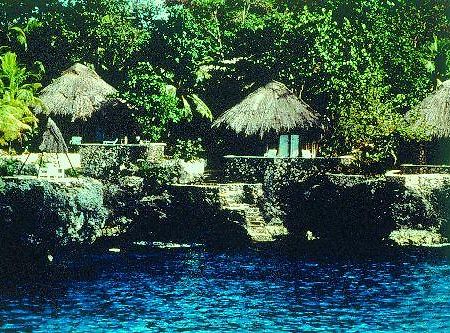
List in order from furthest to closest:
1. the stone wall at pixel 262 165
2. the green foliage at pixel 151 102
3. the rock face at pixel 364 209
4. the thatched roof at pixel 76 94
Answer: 1. the thatched roof at pixel 76 94
2. the green foliage at pixel 151 102
3. the stone wall at pixel 262 165
4. the rock face at pixel 364 209

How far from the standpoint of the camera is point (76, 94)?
1672 inches

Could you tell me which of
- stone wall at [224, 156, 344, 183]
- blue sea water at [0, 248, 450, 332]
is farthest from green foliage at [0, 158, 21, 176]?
stone wall at [224, 156, 344, 183]

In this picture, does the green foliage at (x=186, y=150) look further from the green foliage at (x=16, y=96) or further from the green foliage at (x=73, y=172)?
the green foliage at (x=16, y=96)

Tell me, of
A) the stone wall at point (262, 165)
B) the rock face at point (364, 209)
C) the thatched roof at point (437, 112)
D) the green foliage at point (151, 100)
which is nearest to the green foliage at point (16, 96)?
the green foliage at point (151, 100)

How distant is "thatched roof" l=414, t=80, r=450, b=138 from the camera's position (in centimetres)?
3759

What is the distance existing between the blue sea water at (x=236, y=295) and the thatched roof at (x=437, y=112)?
29.8 ft

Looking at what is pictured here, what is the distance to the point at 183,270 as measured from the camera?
28.4m

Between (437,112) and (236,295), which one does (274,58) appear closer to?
(437,112)

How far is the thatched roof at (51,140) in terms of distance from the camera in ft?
110

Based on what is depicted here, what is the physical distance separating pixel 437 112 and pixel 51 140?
70.3 ft

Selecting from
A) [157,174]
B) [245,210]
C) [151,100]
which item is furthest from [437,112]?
[151,100]

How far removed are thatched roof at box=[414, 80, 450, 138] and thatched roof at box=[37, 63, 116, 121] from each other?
760 inches

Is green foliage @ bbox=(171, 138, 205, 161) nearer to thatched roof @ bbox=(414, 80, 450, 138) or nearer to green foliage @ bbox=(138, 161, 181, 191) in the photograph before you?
green foliage @ bbox=(138, 161, 181, 191)

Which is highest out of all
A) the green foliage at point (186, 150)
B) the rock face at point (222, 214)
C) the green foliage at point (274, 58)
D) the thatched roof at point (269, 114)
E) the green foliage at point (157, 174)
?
the green foliage at point (274, 58)
